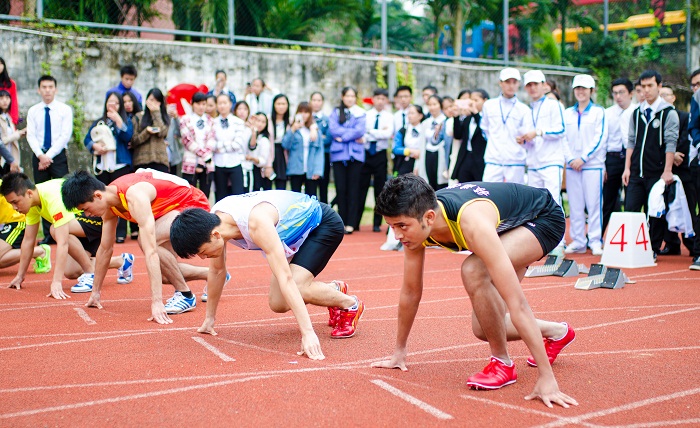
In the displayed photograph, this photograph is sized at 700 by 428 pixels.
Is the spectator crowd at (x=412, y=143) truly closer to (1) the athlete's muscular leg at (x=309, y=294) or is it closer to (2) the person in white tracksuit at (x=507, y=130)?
(2) the person in white tracksuit at (x=507, y=130)

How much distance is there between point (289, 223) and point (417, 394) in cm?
173

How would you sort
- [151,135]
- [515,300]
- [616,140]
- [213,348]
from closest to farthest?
[515,300] → [213,348] → [616,140] → [151,135]

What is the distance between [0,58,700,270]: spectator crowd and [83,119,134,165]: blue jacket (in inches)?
0.7

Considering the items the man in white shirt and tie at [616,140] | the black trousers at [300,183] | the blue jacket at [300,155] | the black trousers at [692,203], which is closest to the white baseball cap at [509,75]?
the man in white shirt and tie at [616,140]

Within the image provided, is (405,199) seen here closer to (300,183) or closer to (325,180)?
(300,183)

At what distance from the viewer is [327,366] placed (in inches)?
179

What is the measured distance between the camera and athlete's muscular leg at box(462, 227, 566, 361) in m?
3.97

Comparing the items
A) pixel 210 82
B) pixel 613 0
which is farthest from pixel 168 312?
pixel 613 0

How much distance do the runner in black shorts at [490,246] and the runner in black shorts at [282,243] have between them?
2.84ft

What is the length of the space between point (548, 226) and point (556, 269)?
156 inches

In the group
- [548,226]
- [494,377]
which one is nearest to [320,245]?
[548,226]

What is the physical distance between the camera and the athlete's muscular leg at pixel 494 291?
3.97m

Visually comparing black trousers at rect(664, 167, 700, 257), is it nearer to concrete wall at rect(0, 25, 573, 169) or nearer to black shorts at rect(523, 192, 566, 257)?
black shorts at rect(523, 192, 566, 257)

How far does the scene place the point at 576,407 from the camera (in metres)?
3.71
